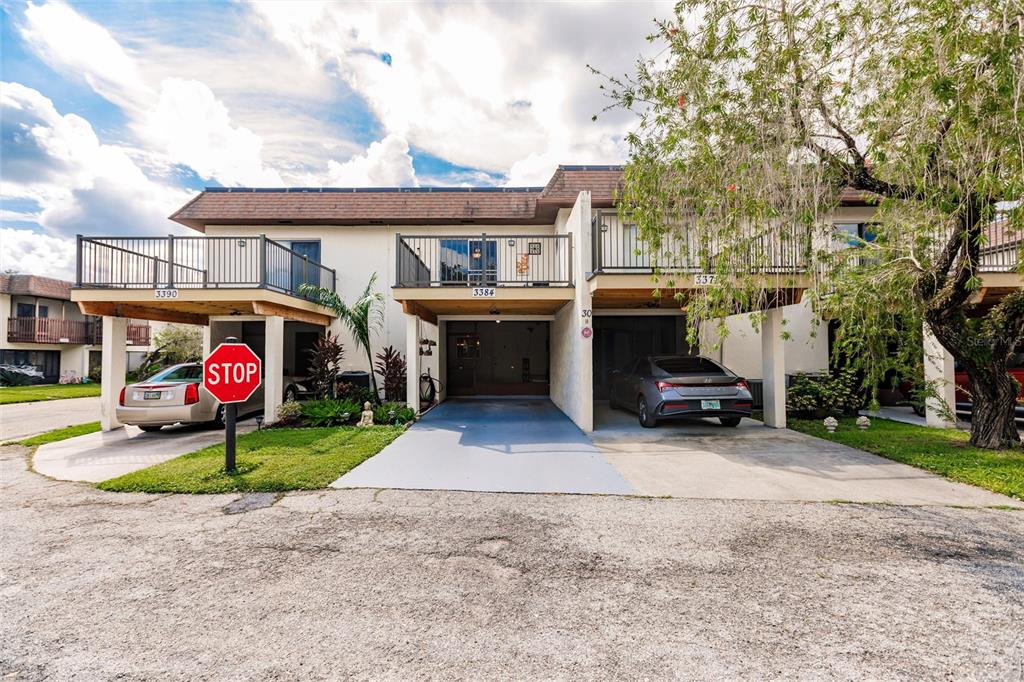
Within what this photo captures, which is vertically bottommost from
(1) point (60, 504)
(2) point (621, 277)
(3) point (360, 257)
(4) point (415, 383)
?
(1) point (60, 504)

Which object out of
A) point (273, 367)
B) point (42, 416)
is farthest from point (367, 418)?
point (42, 416)

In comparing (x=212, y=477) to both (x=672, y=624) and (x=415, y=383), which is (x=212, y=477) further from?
(x=672, y=624)

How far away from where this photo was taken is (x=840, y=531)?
3.88 metres

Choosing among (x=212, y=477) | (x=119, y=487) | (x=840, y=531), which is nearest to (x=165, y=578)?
(x=212, y=477)

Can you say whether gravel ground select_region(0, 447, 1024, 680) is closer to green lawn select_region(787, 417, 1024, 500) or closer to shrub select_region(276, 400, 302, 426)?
green lawn select_region(787, 417, 1024, 500)

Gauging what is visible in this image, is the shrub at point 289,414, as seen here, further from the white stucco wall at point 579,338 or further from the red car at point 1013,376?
the red car at point 1013,376

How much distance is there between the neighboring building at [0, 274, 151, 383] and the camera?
23.0 m

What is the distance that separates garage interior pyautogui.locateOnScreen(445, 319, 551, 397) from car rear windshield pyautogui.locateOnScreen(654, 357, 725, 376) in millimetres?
6768

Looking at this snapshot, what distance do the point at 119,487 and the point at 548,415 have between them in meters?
7.91

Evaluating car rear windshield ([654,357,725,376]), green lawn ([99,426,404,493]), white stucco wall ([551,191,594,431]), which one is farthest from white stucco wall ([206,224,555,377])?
car rear windshield ([654,357,725,376])

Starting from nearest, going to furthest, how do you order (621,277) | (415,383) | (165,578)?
(165,578) → (621,277) → (415,383)

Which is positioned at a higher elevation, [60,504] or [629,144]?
[629,144]

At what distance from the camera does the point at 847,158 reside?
6.31 meters

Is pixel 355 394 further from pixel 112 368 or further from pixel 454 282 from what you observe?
pixel 112 368
